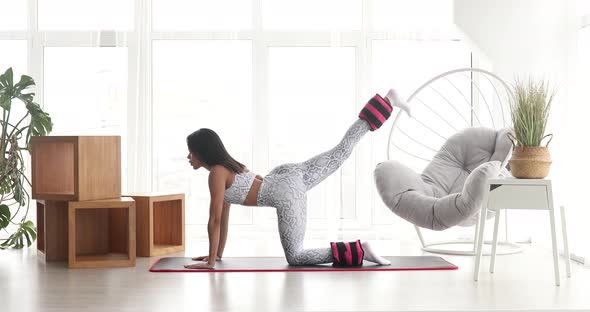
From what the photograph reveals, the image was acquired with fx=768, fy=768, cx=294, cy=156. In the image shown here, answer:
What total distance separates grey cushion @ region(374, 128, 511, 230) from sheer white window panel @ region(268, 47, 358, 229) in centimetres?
100

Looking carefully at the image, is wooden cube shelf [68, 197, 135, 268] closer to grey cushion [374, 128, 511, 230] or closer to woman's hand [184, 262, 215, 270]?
woman's hand [184, 262, 215, 270]

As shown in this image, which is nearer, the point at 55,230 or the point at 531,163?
the point at 531,163

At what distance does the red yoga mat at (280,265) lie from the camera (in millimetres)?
3771

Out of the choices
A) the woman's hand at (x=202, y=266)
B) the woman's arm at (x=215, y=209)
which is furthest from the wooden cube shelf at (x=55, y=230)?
the woman's arm at (x=215, y=209)

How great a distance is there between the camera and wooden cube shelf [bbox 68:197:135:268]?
394 centimetres

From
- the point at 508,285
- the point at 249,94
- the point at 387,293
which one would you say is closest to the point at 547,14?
the point at 249,94

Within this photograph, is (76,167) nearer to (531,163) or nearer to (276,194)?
(276,194)

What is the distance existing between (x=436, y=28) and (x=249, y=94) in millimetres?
1402

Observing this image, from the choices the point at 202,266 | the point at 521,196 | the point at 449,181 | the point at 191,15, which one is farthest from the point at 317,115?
the point at 521,196

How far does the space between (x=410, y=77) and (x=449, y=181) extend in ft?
3.66

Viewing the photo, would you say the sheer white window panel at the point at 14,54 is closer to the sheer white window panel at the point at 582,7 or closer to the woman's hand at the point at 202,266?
the woman's hand at the point at 202,266

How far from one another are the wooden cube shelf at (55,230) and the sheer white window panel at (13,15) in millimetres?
1810

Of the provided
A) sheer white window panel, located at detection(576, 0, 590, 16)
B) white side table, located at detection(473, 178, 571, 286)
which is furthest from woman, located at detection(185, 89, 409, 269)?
sheer white window panel, located at detection(576, 0, 590, 16)

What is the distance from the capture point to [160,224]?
4.72m
